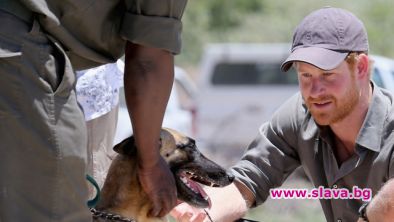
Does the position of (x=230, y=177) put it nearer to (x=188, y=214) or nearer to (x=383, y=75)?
(x=188, y=214)

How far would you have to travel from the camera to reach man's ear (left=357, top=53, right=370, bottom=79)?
157 inches

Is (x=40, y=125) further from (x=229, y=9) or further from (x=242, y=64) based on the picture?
(x=229, y=9)

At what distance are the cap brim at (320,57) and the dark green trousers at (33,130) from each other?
1.54m

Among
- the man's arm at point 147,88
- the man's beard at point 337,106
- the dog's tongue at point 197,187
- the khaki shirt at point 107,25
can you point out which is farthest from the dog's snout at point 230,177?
the khaki shirt at point 107,25

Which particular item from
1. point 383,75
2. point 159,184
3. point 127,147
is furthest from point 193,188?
point 383,75

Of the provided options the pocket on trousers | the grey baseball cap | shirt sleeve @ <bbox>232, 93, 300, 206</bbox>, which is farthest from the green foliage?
the pocket on trousers

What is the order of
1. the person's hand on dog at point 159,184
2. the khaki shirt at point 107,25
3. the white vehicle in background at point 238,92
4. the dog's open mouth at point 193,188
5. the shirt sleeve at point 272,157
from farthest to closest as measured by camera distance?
1. the white vehicle in background at point 238,92
2. the shirt sleeve at point 272,157
3. the dog's open mouth at point 193,188
4. the person's hand on dog at point 159,184
5. the khaki shirt at point 107,25

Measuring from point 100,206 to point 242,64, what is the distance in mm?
15390

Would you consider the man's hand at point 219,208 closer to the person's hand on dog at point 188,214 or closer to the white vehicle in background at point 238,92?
the person's hand on dog at point 188,214

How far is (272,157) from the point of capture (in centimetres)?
432

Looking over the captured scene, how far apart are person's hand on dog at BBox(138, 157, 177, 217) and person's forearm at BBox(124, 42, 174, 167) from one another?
186mm

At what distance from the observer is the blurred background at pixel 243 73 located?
1290 centimetres

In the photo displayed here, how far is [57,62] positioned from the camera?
273 centimetres

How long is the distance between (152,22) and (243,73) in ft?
52.4
